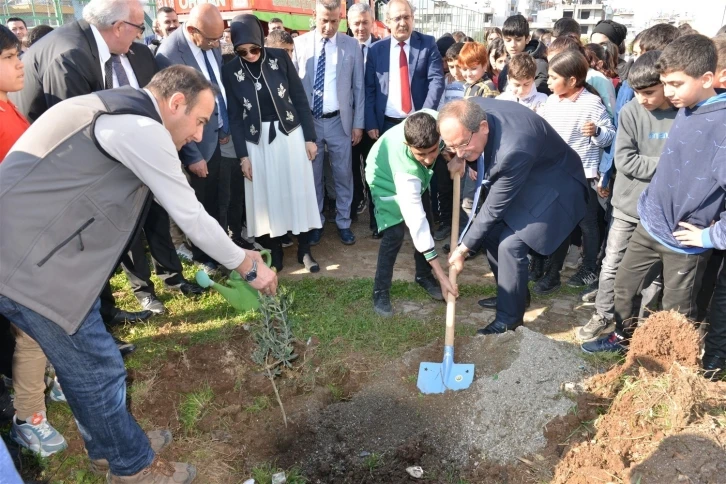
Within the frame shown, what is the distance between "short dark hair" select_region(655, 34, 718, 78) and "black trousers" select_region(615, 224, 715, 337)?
3.01ft

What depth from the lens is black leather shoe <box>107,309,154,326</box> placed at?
158 inches

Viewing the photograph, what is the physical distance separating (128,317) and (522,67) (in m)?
3.80

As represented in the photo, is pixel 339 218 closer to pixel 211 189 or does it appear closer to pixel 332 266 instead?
pixel 332 266

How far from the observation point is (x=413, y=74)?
5.42 metres

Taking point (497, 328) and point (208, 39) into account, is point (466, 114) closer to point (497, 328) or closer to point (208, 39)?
point (497, 328)

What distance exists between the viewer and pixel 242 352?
364 cm

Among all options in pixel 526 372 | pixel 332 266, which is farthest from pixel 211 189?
pixel 526 372

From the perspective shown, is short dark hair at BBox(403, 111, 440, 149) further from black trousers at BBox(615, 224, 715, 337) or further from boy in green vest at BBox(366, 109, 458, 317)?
black trousers at BBox(615, 224, 715, 337)

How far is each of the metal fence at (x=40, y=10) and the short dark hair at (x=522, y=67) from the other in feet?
25.3

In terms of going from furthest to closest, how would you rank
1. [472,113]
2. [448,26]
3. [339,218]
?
1. [448,26]
2. [339,218]
3. [472,113]

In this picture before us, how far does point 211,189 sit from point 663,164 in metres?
3.52

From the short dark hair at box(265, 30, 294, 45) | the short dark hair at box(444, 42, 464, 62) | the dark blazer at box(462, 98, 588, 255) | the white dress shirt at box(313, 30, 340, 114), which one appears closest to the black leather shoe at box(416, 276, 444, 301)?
the dark blazer at box(462, 98, 588, 255)

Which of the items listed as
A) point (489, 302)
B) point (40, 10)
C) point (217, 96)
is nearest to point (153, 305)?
point (217, 96)

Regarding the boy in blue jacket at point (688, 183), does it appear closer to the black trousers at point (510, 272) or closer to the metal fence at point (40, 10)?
the black trousers at point (510, 272)
